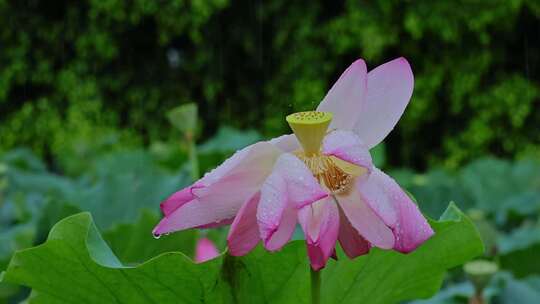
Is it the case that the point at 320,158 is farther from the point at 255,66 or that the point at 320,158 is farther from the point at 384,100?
the point at 255,66

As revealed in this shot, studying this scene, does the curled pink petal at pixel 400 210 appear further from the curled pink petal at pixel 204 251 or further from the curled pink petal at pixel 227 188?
the curled pink petal at pixel 204 251

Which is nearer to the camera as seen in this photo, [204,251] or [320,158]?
[320,158]

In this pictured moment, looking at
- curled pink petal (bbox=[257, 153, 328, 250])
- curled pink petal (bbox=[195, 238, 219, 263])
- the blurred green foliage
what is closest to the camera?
curled pink petal (bbox=[257, 153, 328, 250])

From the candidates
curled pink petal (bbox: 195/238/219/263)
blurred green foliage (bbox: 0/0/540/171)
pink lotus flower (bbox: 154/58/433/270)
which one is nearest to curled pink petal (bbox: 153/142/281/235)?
pink lotus flower (bbox: 154/58/433/270)

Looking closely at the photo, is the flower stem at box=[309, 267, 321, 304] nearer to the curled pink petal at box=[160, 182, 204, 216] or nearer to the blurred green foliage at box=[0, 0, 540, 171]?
the curled pink petal at box=[160, 182, 204, 216]

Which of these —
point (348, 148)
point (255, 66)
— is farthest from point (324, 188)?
point (255, 66)

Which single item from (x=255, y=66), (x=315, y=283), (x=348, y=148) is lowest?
(x=255, y=66)

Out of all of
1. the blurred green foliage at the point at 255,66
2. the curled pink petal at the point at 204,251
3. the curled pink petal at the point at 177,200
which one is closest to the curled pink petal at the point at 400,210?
the curled pink petal at the point at 177,200
